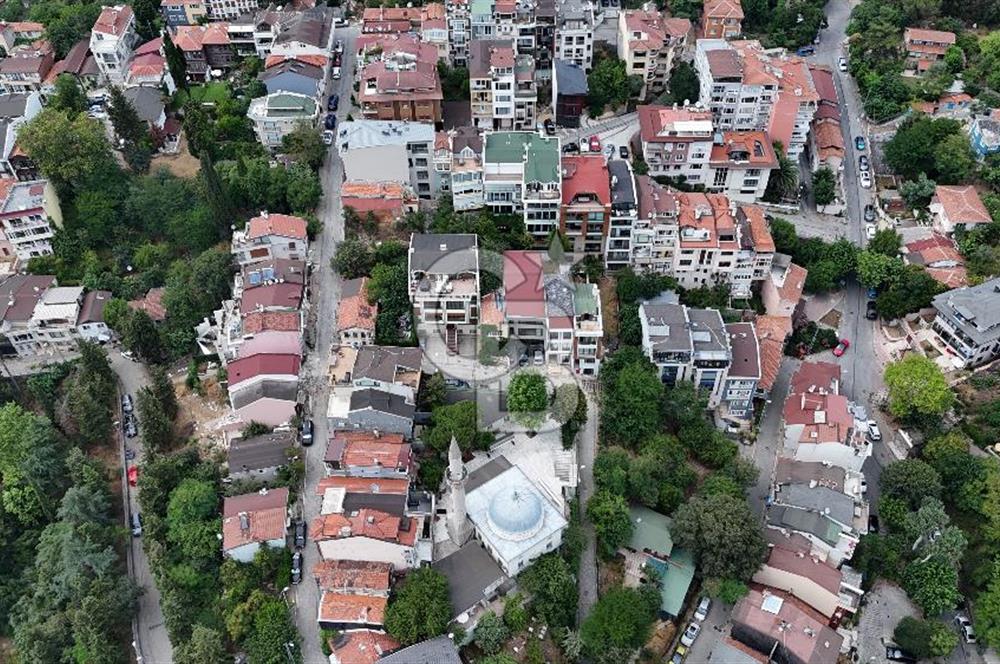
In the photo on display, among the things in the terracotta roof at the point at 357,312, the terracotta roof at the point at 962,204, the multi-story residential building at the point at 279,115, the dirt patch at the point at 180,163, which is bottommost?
the terracotta roof at the point at 357,312

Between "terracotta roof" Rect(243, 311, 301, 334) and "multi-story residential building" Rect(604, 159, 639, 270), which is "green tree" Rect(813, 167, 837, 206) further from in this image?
"terracotta roof" Rect(243, 311, 301, 334)

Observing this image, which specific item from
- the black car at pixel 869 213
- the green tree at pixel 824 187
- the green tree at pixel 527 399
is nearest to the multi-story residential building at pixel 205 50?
the green tree at pixel 527 399

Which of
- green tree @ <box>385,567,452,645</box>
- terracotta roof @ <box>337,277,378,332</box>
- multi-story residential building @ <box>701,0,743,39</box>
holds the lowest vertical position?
green tree @ <box>385,567,452,645</box>

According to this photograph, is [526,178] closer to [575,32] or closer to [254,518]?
[575,32]

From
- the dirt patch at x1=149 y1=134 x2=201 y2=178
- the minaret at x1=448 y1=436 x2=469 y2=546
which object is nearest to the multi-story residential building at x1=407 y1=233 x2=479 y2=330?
the minaret at x1=448 y1=436 x2=469 y2=546

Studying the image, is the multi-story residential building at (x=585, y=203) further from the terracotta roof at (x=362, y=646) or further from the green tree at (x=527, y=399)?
the terracotta roof at (x=362, y=646)
